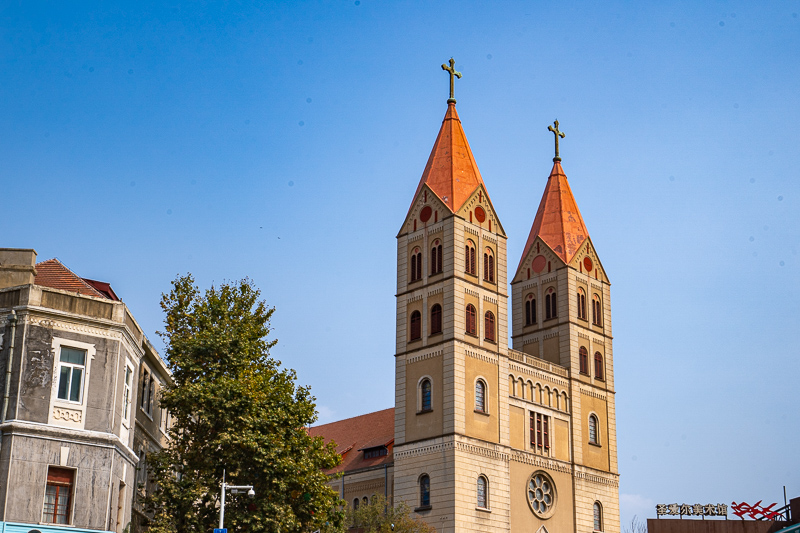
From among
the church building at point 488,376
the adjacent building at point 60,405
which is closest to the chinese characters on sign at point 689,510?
the church building at point 488,376

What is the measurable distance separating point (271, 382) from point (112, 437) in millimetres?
11795

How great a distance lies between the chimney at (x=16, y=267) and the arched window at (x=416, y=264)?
38.8 m

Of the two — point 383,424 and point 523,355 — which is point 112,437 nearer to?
point 523,355

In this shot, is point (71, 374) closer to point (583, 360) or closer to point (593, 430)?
point (593, 430)

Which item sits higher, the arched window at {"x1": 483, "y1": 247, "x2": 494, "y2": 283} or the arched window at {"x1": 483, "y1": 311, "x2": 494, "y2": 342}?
the arched window at {"x1": 483, "y1": 247, "x2": 494, "y2": 283}

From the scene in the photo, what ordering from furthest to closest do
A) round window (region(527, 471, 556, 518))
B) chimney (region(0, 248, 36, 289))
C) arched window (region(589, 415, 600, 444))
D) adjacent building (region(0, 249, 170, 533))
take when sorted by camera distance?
arched window (region(589, 415, 600, 444)) < round window (region(527, 471, 556, 518)) < chimney (region(0, 248, 36, 289)) < adjacent building (region(0, 249, 170, 533))

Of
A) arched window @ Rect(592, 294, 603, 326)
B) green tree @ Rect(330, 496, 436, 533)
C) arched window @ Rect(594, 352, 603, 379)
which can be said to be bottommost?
green tree @ Rect(330, 496, 436, 533)

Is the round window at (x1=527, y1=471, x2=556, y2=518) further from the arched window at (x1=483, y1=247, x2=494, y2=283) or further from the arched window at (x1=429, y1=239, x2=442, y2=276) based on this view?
the arched window at (x1=429, y1=239, x2=442, y2=276)

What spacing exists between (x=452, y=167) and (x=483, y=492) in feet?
78.7

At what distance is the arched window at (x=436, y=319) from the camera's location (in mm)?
72188

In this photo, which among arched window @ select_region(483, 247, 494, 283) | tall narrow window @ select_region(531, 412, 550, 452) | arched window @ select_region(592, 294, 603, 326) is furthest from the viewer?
arched window @ select_region(592, 294, 603, 326)

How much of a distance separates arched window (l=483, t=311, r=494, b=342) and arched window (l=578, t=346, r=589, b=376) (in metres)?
10.7

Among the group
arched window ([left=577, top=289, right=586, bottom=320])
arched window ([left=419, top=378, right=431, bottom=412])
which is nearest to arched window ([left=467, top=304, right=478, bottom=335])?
arched window ([left=419, top=378, right=431, bottom=412])

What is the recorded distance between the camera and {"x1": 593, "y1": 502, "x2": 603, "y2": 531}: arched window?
7719cm
